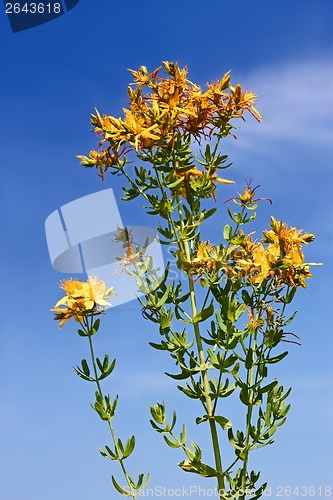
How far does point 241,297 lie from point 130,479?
0.93 m

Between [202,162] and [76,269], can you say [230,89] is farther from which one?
[76,269]

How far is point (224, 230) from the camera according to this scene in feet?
9.24

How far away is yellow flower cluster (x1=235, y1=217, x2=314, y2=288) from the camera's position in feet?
8.88

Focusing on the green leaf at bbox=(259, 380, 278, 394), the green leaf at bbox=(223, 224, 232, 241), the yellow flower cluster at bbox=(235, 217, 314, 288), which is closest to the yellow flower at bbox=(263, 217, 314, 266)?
the yellow flower cluster at bbox=(235, 217, 314, 288)

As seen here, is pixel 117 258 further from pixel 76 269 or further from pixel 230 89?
pixel 230 89

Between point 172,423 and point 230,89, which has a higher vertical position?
point 230,89

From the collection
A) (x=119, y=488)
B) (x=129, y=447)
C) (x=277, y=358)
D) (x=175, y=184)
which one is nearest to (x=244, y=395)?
(x=277, y=358)

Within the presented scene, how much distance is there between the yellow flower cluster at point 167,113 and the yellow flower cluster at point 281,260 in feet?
1.80

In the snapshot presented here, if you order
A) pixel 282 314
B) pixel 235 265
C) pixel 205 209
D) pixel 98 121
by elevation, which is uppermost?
pixel 98 121

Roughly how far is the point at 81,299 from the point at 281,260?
89 cm

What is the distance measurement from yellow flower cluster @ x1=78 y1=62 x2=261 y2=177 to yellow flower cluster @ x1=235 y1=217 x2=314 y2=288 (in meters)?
0.55

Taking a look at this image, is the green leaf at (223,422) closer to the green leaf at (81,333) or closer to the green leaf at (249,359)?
the green leaf at (249,359)

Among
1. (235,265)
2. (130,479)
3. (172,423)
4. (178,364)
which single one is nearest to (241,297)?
(235,265)

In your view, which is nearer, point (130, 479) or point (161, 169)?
point (130, 479)
